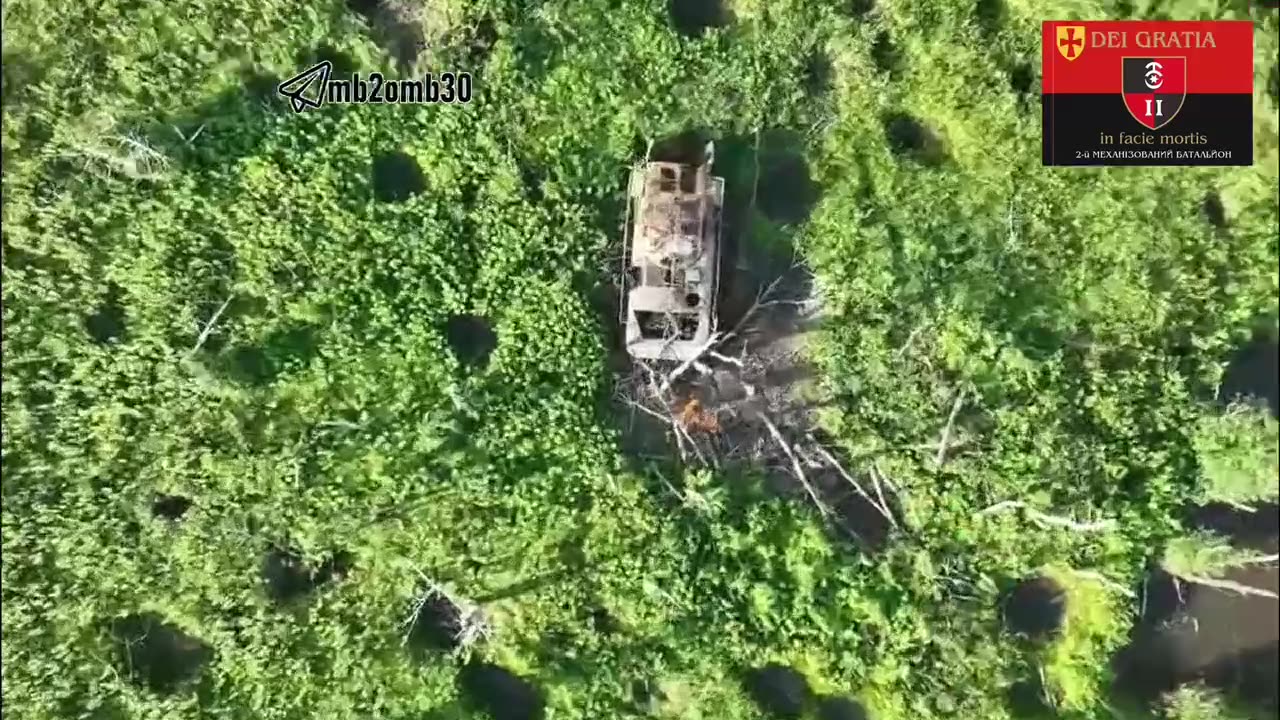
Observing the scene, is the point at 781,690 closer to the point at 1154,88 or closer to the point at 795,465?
the point at 795,465

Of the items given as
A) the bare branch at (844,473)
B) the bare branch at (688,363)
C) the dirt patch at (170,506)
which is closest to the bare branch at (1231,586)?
the bare branch at (844,473)

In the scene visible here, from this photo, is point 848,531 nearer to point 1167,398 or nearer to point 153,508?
point 1167,398

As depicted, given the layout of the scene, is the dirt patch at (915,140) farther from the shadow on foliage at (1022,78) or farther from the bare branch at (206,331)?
the bare branch at (206,331)

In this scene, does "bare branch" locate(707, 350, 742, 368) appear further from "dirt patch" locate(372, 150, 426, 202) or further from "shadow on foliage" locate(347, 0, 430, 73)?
"shadow on foliage" locate(347, 0, 430, 73)

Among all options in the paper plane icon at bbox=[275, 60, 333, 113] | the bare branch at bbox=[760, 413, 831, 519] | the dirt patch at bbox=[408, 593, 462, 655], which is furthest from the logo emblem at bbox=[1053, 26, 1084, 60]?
the dirt patch at bbox=[408, 593, 462, 655]

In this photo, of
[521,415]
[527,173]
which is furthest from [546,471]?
[527,173]
